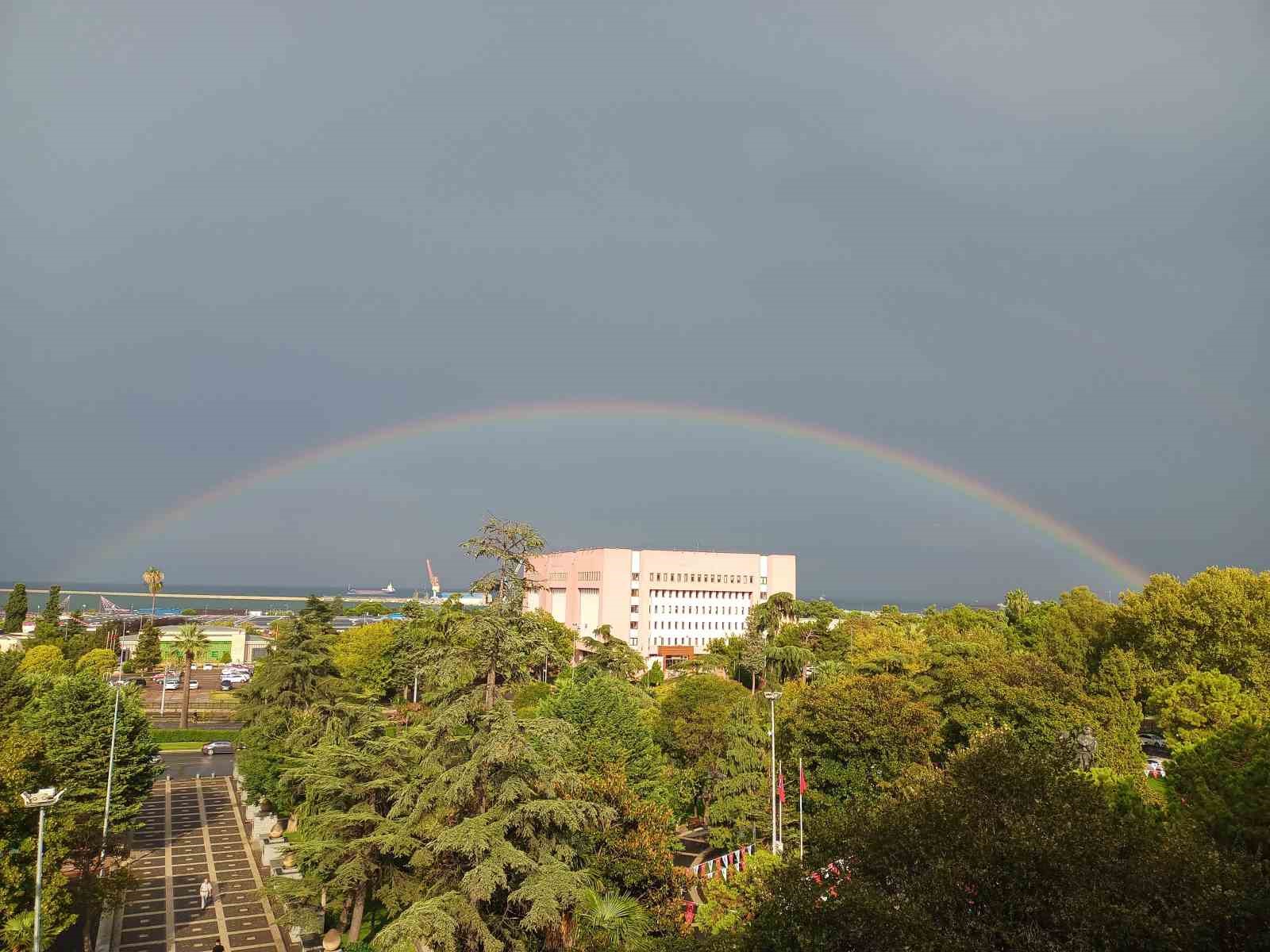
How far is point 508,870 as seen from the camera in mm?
20953

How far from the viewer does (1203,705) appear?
36156mm

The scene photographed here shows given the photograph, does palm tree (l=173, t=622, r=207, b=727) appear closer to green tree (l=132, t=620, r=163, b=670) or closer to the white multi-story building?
green tree (l=132, t=620, r=163, b=670)

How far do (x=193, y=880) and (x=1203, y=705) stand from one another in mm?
45115

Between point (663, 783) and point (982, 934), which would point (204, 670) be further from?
point (982, 934)

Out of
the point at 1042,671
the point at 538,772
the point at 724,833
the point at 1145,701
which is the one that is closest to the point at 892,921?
the point at 538,772

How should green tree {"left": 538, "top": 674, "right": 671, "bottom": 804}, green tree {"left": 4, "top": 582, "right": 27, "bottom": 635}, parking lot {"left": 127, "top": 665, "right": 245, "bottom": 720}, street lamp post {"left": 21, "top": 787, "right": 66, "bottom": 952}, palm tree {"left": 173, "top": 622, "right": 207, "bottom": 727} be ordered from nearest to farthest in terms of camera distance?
street lamp post {"left": 21, "top": 787, "right": 66, "bottom": 952} → green tree {"left": 538, "top": 674, "right": 671, "bottom": 804} → palm tree {"left": 173, "top": 622, "right": 207, "bottom": 727} → parking lot {"left": 127, "top": 665, "right": 245, "bottom": 720} → green tree {"left": 4, "top": 582, "right": 27, "bottom": 635}

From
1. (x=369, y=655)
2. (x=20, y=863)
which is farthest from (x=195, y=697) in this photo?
(x=20, y=863)

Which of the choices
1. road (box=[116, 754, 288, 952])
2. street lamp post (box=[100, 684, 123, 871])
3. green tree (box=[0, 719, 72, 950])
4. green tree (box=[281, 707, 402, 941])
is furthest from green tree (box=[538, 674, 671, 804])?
street lamp post (box=[100, 684, 123, 871])

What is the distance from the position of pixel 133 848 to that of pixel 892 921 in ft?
133

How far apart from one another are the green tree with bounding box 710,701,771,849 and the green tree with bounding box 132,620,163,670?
86039mm

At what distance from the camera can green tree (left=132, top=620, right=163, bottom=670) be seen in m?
97.1

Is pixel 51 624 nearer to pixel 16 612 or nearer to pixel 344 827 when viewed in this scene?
pixel 16 612

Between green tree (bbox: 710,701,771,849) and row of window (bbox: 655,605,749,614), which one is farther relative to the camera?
row of window (bbox: 655,605,749,614)

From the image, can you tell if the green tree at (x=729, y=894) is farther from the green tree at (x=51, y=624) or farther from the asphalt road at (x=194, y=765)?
the green tree at (x=51, y=624)
